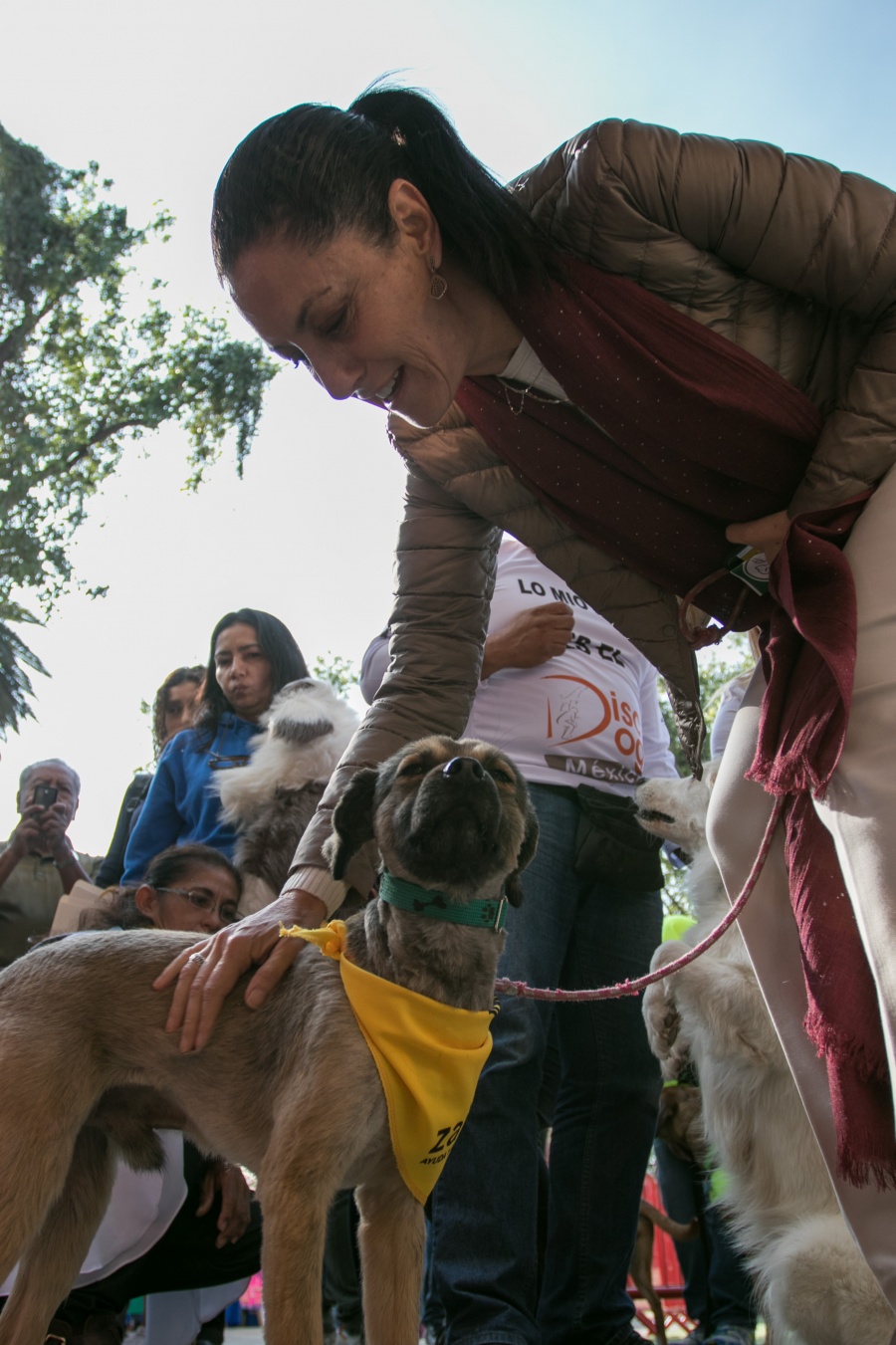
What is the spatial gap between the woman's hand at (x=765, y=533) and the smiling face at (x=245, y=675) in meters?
3.65

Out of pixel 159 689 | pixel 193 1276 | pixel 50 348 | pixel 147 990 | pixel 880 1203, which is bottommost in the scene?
pixel 193 1276

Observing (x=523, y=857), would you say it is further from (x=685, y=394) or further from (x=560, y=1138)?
(x=685, y=394)

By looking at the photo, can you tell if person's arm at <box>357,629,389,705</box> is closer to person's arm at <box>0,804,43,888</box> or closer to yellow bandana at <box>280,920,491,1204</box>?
yellow bandana at <box>280,920,491,1204</box>

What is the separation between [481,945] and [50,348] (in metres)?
17.9

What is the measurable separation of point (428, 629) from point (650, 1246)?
4.73 m

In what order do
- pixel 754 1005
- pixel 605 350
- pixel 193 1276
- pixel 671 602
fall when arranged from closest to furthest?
pixel 605 350
pixel 671 602
pixel 193 1276
pixel 754 1005

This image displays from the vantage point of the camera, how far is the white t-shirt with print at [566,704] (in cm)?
373

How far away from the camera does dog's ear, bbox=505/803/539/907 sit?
9.80 ft

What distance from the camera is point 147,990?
261cm

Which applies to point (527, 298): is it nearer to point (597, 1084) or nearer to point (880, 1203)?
point (880, 1203)

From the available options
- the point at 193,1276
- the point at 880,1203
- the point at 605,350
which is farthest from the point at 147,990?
the point at 605,350

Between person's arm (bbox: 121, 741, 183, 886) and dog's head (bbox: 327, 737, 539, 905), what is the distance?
2.34 m

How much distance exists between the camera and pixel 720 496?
6.70 feet

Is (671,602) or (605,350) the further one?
(671,602)
